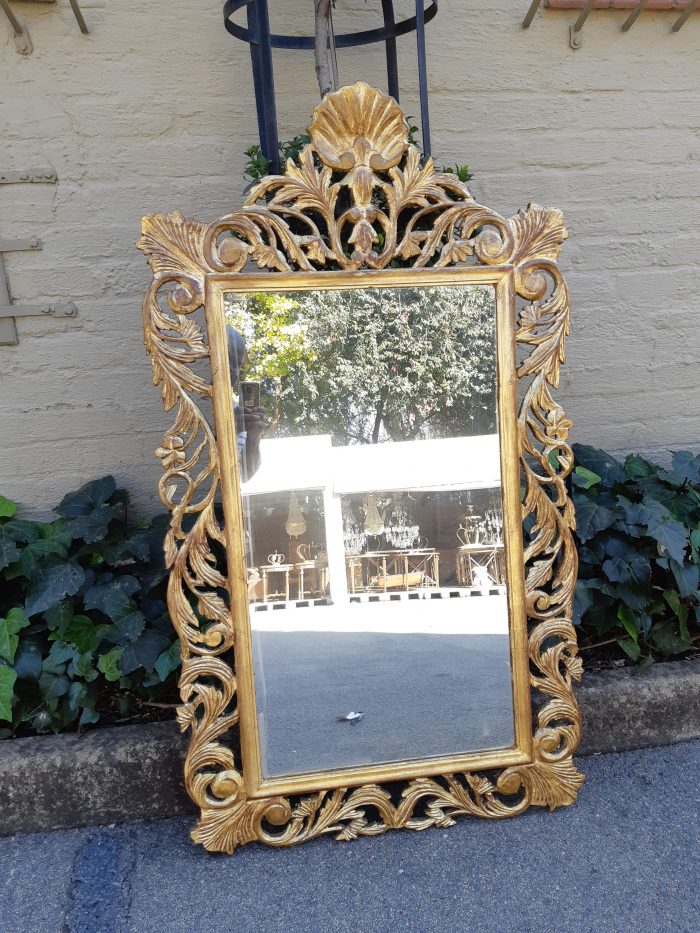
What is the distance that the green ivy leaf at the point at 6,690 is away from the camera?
6.87ft

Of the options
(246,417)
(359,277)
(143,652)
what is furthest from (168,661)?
(359,277)

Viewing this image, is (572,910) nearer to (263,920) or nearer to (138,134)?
(263,920)

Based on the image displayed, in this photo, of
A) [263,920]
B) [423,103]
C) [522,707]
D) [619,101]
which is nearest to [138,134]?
[423,103]

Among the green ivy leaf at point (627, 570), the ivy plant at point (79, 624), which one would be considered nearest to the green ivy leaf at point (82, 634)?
the ivy plant at point (79, 624)

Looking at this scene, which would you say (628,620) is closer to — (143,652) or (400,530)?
(400,530)

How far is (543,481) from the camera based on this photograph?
2.05 metres

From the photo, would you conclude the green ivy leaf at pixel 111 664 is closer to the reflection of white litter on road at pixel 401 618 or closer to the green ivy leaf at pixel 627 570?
the reflection of white litter on road at pixel 401 618

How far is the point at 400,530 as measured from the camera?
1.97m

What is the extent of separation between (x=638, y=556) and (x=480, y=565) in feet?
2.12

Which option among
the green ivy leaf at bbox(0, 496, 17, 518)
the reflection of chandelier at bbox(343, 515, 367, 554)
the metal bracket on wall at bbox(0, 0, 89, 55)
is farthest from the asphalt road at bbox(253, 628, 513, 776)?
the metal bracket on wall at bbox(0, 0, 89, 55)

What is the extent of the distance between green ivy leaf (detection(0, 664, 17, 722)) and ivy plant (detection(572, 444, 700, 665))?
1656mm

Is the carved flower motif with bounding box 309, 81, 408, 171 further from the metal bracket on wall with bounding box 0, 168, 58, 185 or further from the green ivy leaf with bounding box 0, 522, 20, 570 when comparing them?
the green ivy leaf with bounding box 0, 522, 20, 570

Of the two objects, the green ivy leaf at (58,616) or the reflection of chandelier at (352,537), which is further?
the green ivy leaf at (58,616)

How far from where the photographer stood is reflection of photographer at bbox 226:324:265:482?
188 centimetres
